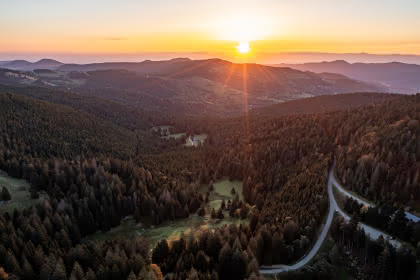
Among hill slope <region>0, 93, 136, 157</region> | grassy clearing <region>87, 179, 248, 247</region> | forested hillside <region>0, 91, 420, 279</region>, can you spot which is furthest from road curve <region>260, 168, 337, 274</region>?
hill slope <region>0, 93, 136, 157</region>

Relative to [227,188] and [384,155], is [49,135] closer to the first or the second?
[227,188]

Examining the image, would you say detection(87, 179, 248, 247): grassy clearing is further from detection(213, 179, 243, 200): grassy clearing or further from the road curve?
the road curve

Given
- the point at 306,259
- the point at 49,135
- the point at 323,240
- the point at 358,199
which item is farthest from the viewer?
the point at 49,135

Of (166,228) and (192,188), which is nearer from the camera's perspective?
(166,228)

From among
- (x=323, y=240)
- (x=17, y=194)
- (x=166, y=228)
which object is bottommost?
(x=166, y=228)

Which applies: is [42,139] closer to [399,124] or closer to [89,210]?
[89,210]

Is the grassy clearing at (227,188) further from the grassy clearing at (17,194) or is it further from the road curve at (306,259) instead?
the grassy clearing at (17,194)

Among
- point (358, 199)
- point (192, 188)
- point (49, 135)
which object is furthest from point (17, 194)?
point (358, 199)

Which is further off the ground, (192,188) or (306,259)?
(192,188)
